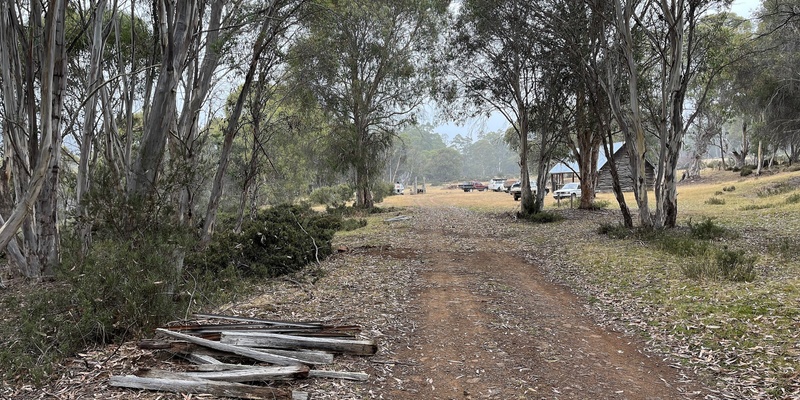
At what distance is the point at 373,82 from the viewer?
26.3 metres

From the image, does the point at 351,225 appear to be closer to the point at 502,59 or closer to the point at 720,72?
the point at 502,59

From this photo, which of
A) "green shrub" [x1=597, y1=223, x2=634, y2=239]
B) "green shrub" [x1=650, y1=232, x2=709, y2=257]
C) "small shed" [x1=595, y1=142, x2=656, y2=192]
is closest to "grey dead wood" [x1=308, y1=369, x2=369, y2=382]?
"green shrub" [x1=650, y1=232, x2=709, y2=257]

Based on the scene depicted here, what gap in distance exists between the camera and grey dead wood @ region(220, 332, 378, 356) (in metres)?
4.62

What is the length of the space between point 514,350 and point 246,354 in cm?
302

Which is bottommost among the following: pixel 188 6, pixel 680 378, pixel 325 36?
pixel 680 378

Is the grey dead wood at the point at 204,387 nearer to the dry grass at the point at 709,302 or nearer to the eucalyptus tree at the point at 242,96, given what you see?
the dry grass at the point at 709,302

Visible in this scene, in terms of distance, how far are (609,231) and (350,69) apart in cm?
1721

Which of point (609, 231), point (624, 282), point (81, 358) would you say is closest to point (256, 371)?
point (81, 358)

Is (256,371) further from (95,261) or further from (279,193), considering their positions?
(279,193)

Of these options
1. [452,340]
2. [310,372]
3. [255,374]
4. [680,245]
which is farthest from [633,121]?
[255,374]

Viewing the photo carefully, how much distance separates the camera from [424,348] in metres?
5.51

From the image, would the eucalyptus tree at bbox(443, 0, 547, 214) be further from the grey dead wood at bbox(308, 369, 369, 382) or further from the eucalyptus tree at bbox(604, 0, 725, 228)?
the grey dead wood at bbox(308, 369, 369, 382)

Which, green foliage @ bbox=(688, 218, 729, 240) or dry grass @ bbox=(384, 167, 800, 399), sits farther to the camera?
green foliage @ bbox=(688, 218, 729, 240)

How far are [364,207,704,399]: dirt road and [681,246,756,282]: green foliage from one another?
2.16 metres
